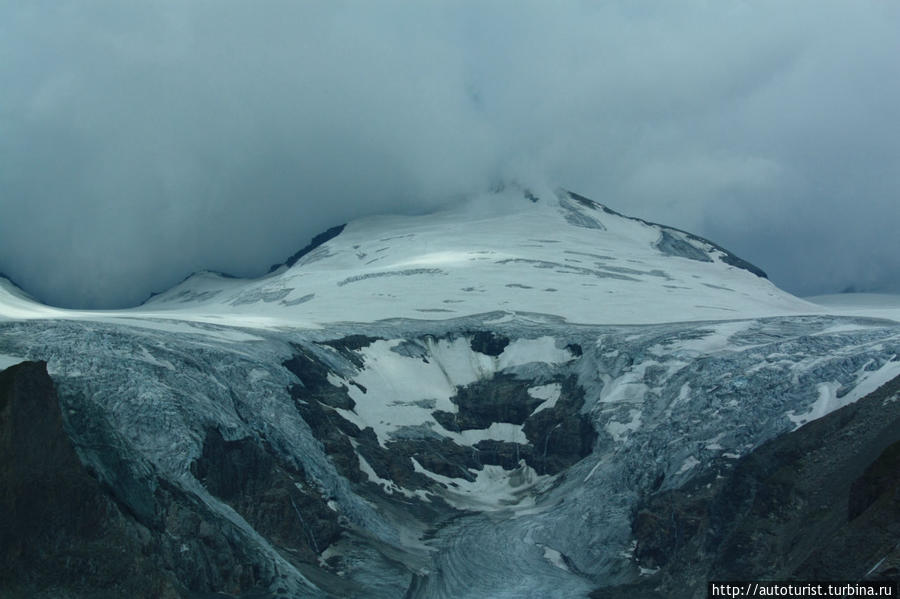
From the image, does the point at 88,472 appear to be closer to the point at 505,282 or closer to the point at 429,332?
the point at 429,332

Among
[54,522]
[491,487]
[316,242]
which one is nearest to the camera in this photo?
[54,522]

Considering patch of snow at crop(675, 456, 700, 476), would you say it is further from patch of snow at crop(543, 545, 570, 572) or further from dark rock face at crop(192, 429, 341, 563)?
dark rock face at crop(192, 429, 341, 563)

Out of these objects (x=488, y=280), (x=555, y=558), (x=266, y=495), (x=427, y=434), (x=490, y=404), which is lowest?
(x=555, y=558)

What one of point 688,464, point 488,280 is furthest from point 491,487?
point 488,280

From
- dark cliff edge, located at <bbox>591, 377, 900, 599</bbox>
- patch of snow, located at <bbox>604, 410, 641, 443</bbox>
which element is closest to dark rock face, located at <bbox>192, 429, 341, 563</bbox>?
dark cliff edge, located at <bbox>591, 377, 900, 599</bbox>

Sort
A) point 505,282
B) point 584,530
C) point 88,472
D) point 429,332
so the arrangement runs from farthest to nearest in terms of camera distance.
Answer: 1. point 505,282
2. point 429,332
3. point 584,530
4. point 88,472

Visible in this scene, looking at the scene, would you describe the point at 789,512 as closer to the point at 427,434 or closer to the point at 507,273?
the point at 427,434

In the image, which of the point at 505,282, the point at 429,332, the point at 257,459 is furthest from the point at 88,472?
the point at 505,282
